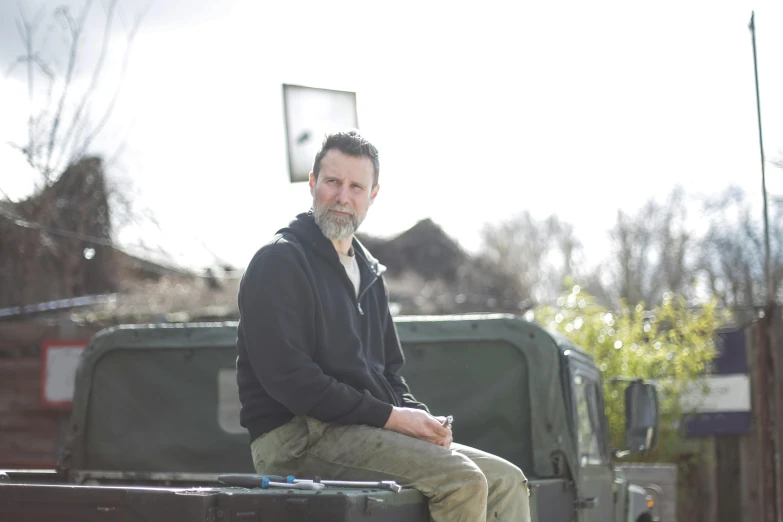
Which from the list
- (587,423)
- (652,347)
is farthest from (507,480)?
(652,347)

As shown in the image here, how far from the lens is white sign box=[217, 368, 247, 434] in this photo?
5.49m

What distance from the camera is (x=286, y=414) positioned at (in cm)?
359

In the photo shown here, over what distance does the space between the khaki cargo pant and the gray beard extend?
71 cm

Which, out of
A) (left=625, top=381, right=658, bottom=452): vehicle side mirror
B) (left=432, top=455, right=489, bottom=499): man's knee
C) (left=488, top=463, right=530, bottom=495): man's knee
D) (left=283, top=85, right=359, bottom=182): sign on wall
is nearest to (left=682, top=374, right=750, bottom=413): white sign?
(left=625, top=381, right=658, bottom=452): vehicle side mirror

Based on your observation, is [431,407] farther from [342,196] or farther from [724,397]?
[724,397]

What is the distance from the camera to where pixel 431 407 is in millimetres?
5316

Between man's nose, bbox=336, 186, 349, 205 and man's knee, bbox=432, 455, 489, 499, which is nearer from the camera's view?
man's knee, bbox=432, 455, 489, 499

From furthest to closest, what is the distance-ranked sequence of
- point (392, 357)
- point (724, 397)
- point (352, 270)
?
point (724, 397), point (392, 357), point (352, 270)

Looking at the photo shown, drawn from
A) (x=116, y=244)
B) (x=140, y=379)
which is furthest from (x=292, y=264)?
(x=116, y=244)

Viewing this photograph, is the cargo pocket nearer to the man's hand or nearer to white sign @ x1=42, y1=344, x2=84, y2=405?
the man's hand

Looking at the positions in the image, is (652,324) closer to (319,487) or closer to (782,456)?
(782,456)

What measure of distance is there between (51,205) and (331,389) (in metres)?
6.70

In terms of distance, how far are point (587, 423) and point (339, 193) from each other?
2311 millimetres

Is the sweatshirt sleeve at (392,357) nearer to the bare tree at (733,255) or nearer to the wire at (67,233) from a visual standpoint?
the wire at (67,233)
